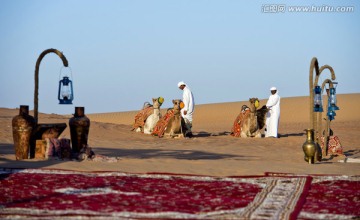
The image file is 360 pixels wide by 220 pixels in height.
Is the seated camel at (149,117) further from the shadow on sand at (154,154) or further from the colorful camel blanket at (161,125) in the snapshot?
the shadow on sand at (154,154)

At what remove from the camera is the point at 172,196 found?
30.8ft

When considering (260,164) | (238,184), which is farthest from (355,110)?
(238,184)

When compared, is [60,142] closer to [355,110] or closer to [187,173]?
[187,173]

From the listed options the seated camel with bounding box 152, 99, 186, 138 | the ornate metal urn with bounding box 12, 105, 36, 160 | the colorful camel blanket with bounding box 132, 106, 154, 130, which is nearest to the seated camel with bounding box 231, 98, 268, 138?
the seated camel with bounding box 152, 99, 186, 138

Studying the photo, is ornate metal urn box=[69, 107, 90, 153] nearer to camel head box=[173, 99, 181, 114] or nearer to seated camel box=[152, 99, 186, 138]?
camel head box=[173, 99, 181, 114]

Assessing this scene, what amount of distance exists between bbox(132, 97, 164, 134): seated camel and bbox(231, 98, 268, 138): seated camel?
247 centimetres

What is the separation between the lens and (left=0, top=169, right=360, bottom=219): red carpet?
8.16 meters

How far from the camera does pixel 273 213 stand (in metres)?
8.26

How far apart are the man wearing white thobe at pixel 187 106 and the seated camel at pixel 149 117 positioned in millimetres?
724

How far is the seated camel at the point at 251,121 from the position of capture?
2420 cm

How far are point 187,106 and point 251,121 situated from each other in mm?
1973

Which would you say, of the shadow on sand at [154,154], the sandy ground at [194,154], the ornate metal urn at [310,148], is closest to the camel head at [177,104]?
the sandy ground at [194,154]

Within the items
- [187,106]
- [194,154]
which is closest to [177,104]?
[187,106]

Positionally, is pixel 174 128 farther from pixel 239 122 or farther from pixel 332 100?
pixel 332 100
